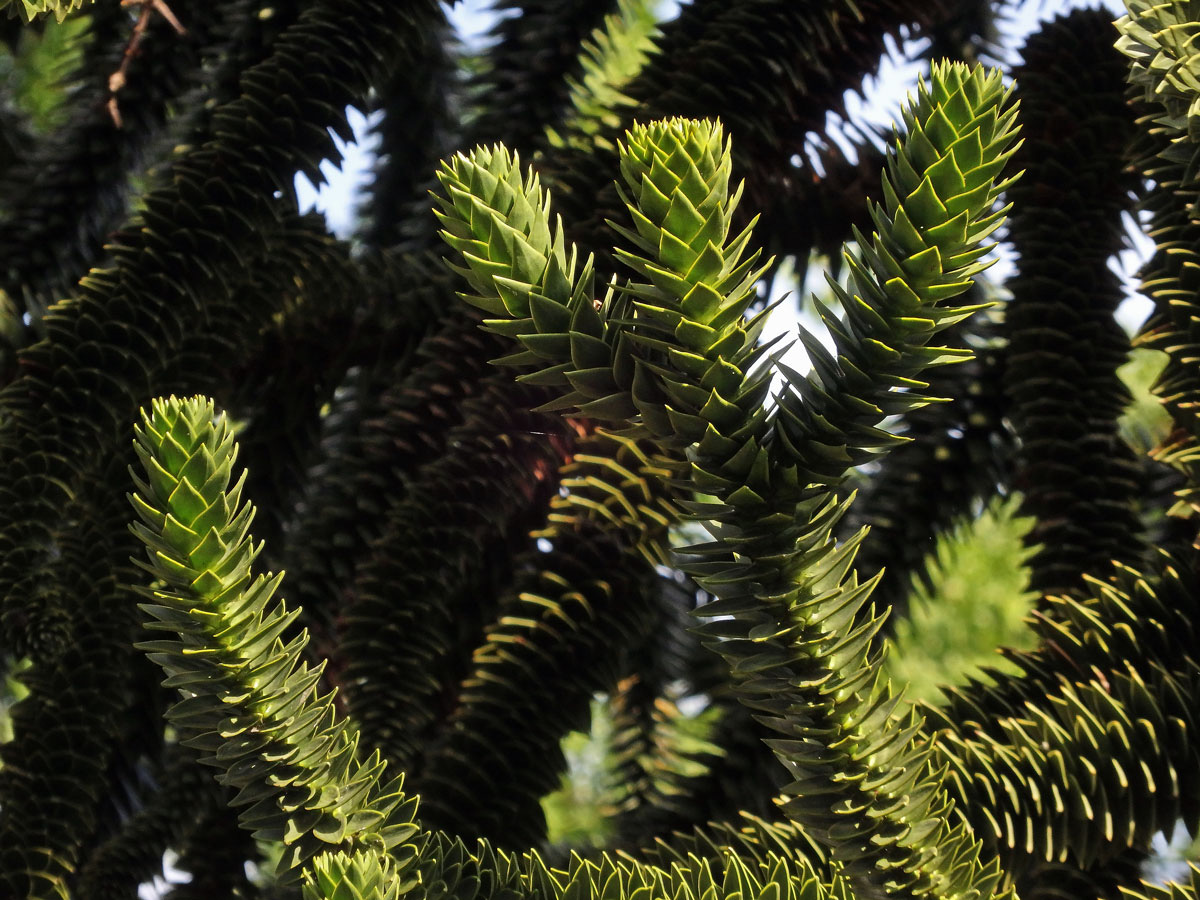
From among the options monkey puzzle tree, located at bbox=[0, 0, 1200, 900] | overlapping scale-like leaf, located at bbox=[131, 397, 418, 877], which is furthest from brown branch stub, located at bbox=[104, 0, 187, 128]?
overlapping scale-like leaf, located at bbox=[131, 397, 418, 877]

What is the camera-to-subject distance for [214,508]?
0.44 m

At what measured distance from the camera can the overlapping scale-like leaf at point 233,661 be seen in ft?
1.43

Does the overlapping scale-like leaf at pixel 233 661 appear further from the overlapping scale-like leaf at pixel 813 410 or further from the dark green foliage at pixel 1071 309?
the dark green foliage at pixel 1071 309

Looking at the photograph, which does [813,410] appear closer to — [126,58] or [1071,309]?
[1071,309]

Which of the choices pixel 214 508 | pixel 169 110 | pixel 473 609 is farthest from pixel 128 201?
pixel 214 508

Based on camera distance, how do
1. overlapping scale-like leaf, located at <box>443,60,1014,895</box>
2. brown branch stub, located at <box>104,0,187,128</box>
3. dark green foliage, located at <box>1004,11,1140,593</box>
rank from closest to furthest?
overlapping scale-like leaf, located at <box>443,60,1014,895</box> < dark green foliage, located at <box>1004,11,1140,593</box> < brown branch stub, located at <box>104,0,187,128</box>

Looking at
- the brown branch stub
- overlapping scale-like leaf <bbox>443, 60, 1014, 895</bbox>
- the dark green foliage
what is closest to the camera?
overlapping scale-like leaf <bbox>443, 60, 1014, 895</bbox>

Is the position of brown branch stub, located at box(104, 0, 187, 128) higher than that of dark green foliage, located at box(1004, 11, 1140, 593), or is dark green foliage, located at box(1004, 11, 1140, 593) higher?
brown branch stub, located at box(104, 0, 187, 128)

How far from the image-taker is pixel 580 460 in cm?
90

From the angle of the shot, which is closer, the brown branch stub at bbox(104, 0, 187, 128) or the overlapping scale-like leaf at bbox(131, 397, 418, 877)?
the overlapping scale-like leaf at bbox(131, 397, 418, 877)

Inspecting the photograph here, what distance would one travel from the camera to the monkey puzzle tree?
1.47 ft

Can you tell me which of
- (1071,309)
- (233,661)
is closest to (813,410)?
(233,661)

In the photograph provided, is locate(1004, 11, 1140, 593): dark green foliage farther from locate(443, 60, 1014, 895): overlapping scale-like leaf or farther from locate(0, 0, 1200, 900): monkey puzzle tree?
locate(443, 60, 1014, 895): overlapping scale-like leaf

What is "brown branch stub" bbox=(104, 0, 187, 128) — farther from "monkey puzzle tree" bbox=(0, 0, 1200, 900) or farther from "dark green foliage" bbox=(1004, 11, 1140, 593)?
"dark green foliage" bbox=(1004, 11, 1140, 593)
